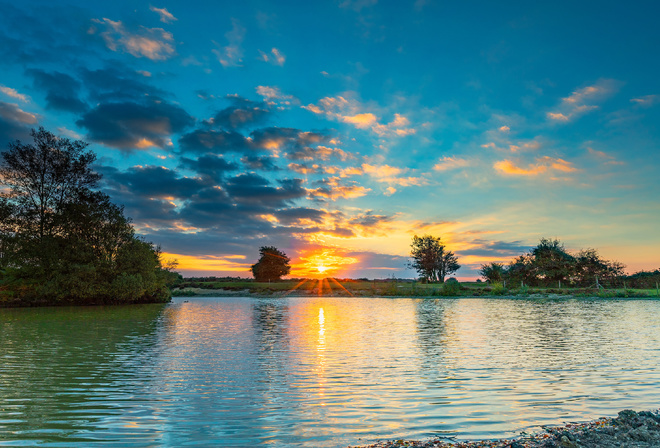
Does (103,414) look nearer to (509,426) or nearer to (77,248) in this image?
(509,426)

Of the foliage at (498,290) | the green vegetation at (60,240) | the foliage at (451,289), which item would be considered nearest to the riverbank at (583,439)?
the green vegetation at (60,240)

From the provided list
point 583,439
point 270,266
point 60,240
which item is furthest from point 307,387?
point 270,266

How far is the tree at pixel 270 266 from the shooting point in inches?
5861

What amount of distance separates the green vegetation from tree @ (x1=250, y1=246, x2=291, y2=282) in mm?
82778

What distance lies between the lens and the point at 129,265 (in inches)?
2544

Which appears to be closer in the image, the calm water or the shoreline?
the calm water

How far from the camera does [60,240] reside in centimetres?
5950

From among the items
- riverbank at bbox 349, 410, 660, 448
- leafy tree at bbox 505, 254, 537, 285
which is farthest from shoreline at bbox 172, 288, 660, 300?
riverbank at bbox 349, 410, 660, 448

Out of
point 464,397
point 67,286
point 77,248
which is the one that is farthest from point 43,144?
point 464,397

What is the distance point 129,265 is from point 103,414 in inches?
2421

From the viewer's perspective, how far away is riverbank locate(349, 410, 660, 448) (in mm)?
6758

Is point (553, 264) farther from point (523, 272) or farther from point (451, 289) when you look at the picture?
point (451, 289)

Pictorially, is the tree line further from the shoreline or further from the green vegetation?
the green vegetation

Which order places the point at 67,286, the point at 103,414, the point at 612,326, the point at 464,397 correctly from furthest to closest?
the point at 67,286
the point at 612,326
the point at 464,397
the point at 103,414
